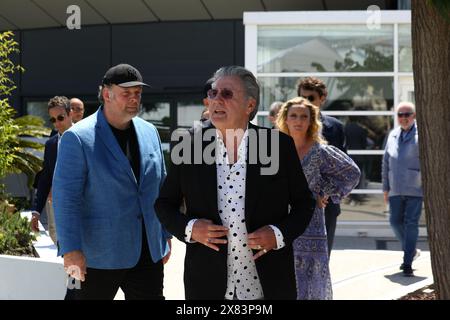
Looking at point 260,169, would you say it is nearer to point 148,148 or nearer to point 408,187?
point 148,148

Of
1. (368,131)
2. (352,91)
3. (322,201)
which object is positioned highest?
(352,91)

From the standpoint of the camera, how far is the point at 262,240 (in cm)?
391

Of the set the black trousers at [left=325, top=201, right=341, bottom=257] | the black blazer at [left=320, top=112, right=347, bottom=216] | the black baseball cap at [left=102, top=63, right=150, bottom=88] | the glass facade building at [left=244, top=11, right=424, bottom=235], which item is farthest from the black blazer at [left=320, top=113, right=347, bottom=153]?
the glass facade building at [left=244, top=11, right=424, bottom=235]

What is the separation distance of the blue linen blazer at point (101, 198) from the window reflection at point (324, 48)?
8651 mm

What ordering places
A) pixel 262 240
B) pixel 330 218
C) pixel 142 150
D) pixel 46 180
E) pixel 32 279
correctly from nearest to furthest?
pixel 262 240
pixel 142 150
pixel 330 218
pixel 32 279
pixel 46 180

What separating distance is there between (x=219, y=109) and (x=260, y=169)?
13.9 inches

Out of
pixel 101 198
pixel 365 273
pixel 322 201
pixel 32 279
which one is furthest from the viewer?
pixel 365 273

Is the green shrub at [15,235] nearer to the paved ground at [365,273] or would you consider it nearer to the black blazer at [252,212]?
the paved ground at [365,273]

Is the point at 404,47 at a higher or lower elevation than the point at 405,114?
higher

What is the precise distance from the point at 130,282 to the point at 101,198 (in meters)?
0.56

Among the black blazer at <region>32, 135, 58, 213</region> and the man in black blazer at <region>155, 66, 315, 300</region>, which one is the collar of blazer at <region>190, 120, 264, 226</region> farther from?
the black blazer at <region>32, 135, 58, 213</region>

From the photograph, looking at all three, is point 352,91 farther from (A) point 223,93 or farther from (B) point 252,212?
(B) point 252,212

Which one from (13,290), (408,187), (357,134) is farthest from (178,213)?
(357,134)

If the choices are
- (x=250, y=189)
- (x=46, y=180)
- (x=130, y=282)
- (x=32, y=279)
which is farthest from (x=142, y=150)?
(x=46, y=180)
